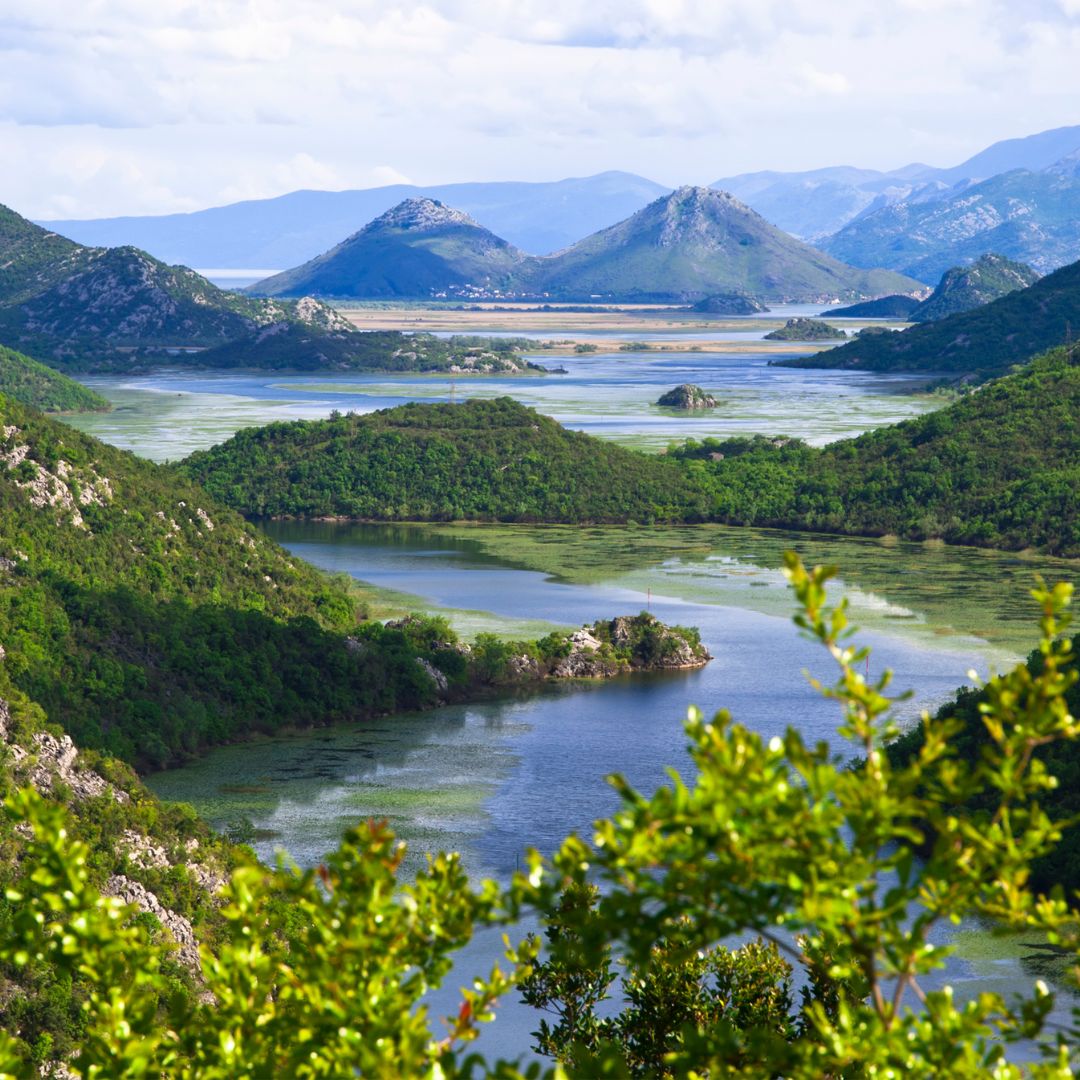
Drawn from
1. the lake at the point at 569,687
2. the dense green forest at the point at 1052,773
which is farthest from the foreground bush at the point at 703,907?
the dense green forest at the point at 1052,773

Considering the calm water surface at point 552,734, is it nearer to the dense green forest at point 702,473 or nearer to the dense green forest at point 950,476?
Answer: the dense green forest at point 950,476

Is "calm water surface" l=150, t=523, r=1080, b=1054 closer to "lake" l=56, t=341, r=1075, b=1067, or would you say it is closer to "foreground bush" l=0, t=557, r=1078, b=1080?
"lake" l=56, t=341, r=1075, b=1067

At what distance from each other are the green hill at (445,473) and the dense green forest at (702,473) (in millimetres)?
159

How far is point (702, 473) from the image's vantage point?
482ft

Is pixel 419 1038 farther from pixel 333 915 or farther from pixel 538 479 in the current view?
pixel 538 479

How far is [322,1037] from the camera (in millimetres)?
14125

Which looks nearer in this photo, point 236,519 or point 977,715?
point 977,715

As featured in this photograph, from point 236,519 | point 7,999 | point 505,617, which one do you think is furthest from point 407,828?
point 236,519

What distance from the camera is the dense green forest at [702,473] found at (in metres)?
131

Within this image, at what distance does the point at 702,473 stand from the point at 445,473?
20.8 meters

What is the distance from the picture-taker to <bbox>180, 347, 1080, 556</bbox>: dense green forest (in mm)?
130625

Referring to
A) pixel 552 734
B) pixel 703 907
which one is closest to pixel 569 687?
pixel 552 734

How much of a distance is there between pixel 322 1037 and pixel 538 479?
13167 cm

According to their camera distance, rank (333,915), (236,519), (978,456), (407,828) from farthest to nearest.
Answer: (978,456) < (236,519) < (407,828) < (333,915)
